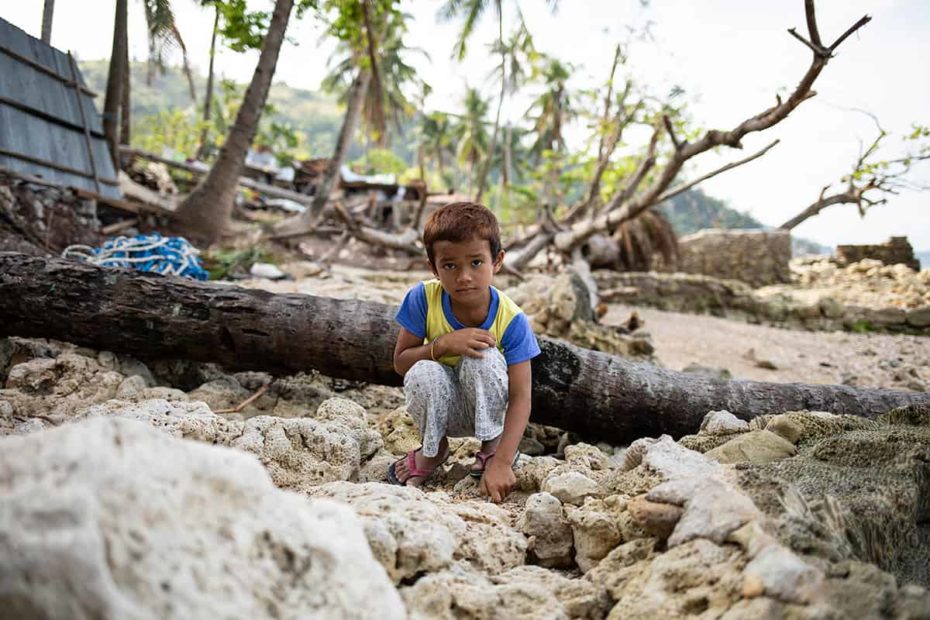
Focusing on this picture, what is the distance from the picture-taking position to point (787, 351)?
23.2 ft

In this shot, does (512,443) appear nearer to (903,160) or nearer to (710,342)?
(710,342)

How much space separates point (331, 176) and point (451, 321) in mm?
8664

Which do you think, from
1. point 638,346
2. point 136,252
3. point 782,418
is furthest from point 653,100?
point 782,418

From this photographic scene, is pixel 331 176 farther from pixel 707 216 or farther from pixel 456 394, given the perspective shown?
pixel 707 216

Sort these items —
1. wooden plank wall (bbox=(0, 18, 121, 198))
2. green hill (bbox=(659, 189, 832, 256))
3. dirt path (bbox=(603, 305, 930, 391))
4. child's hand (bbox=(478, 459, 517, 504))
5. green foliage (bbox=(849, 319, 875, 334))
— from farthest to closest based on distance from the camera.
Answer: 1. green hill (bbox=(659, 189, 832, 256))
2. green foliage (bbox=(849, 319, 875, 334))
3. dirt path (bbox=(603, 305, 930, 391))
4. wooden plank wall (bbox=(0, 18, 121, 198))
5. child's hand (bbox=(478, 459, 517, 504))

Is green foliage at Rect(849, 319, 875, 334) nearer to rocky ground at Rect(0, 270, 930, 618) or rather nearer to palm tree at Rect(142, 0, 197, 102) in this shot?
rocky ground at Rect(0, 270, 930, 618)

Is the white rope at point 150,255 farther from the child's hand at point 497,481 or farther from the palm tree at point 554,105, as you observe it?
the palm tree at point 554,105

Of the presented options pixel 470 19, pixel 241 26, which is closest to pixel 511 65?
pixel 470 19

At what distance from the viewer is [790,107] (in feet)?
14.2

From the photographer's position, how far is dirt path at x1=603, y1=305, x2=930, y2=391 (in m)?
5.84

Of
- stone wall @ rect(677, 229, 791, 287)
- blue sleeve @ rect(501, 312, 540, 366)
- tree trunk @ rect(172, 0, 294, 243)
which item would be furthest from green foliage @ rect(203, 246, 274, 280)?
stone wall @ rect(677, 229, 791, 287)

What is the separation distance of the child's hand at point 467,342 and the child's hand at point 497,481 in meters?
0.39

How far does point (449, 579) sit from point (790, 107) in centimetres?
472

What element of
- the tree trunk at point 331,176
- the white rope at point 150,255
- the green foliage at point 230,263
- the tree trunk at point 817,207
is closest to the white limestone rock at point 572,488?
the white rope at point 150,255
